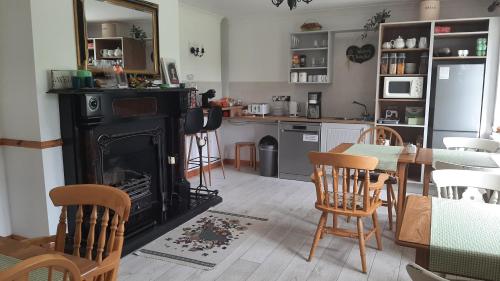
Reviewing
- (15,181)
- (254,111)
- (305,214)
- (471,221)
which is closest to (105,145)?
(15,181)

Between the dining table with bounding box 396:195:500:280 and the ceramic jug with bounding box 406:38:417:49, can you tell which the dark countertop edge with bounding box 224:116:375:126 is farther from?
the dining table with bounding box 396:195:500:280

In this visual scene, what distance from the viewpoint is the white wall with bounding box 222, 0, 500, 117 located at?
5.20 m

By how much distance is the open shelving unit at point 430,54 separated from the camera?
14.8ft

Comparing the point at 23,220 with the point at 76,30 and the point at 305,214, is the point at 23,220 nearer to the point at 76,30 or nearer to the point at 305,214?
the point at 76,30

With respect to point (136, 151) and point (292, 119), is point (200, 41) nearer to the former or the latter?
point (292, 119)

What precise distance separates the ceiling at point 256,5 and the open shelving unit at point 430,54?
0.48 meters

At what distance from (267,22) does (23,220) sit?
447cm

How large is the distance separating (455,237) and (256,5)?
456cm

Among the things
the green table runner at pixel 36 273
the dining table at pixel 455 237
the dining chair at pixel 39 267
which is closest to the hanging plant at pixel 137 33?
the green table runner at pixel 36 273

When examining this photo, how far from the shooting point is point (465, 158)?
302 centimetres

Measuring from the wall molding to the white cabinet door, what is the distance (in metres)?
3.38

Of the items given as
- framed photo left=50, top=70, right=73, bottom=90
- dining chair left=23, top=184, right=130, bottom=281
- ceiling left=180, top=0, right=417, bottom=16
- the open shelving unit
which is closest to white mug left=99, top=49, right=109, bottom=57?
framed photo left=50, top=70, right=73, bottom=90

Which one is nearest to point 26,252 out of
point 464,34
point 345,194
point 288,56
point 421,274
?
point 421,274

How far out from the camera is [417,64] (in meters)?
5.00
